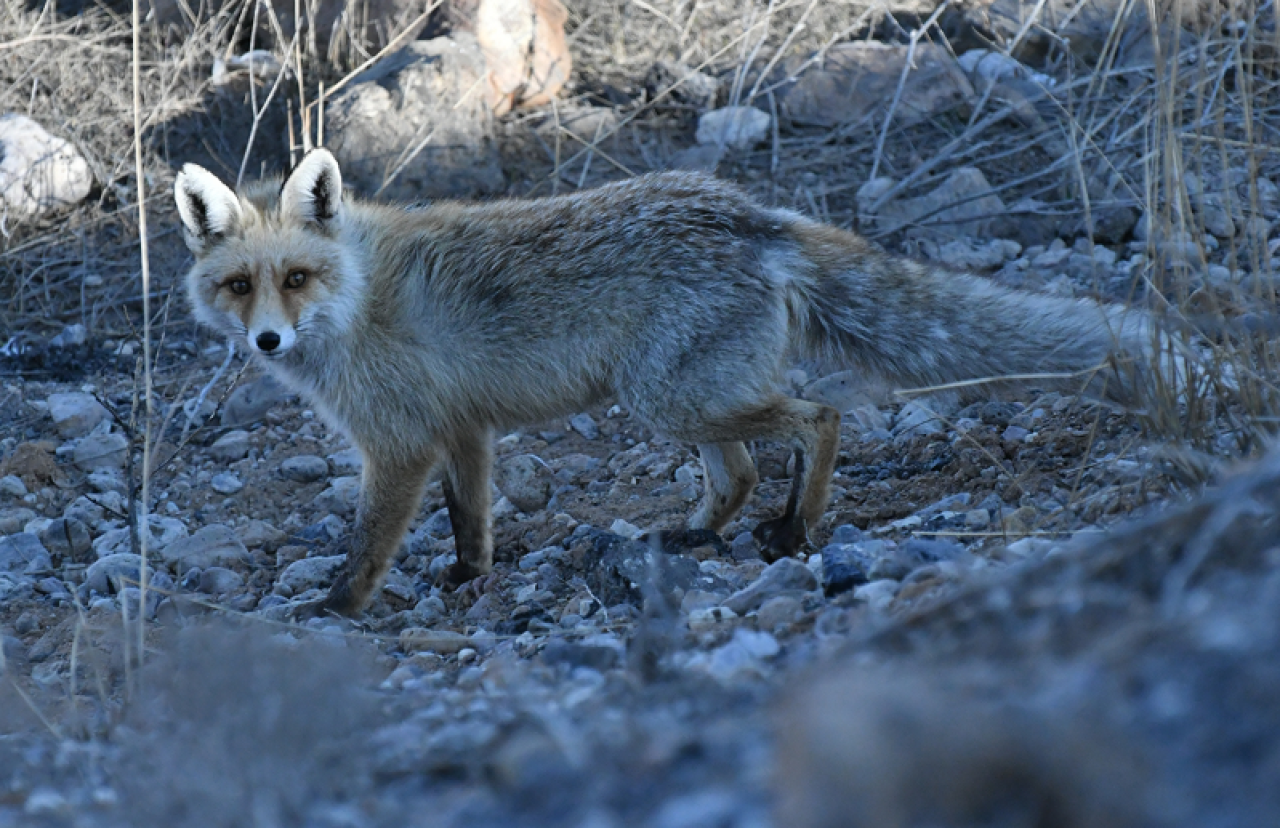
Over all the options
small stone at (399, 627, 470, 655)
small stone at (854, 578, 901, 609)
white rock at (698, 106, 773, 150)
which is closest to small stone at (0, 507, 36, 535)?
small stone at (399, 627, 470, 655)

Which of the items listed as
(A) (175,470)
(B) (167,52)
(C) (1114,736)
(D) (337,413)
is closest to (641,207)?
Answer: (D) (337,413)

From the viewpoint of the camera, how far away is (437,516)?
5.28 metres

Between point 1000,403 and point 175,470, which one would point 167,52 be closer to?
point 175,470

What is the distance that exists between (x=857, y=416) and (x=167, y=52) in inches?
222

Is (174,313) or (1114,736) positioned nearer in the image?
(1114,736)

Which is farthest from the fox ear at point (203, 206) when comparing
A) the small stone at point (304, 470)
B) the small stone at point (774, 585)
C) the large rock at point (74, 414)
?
the small stone at point (774, 585)

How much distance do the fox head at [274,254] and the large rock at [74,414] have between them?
2.09 metres

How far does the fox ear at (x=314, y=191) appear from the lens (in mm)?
4371

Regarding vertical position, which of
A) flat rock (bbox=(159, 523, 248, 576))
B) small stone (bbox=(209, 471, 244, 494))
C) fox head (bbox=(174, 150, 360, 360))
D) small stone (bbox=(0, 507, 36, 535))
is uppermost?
fox head (bbox=(174, 150, 360, 360))

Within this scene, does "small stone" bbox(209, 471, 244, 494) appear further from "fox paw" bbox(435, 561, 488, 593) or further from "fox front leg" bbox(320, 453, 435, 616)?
"fox paw" bbox(435, 561, 488, 593)

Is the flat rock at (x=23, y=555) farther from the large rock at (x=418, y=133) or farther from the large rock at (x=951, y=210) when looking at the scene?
the large rock at (x=951, y=210)

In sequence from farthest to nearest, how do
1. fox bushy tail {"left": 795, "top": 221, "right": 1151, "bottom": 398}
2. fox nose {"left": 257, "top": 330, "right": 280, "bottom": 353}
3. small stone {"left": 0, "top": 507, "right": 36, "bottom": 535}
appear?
small stone {"left": 0, "top": 507, "right": 36, "bottom": 535} < fox nose {"left": 257, "top": 330, "right": 280, "bottom": 353} < fox bushy tail {"left": 795, "top": 221, "right": 1151, "bottom": 398}

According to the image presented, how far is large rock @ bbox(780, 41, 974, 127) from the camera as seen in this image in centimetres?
750

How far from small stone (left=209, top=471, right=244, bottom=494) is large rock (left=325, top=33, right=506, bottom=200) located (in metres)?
2.26
